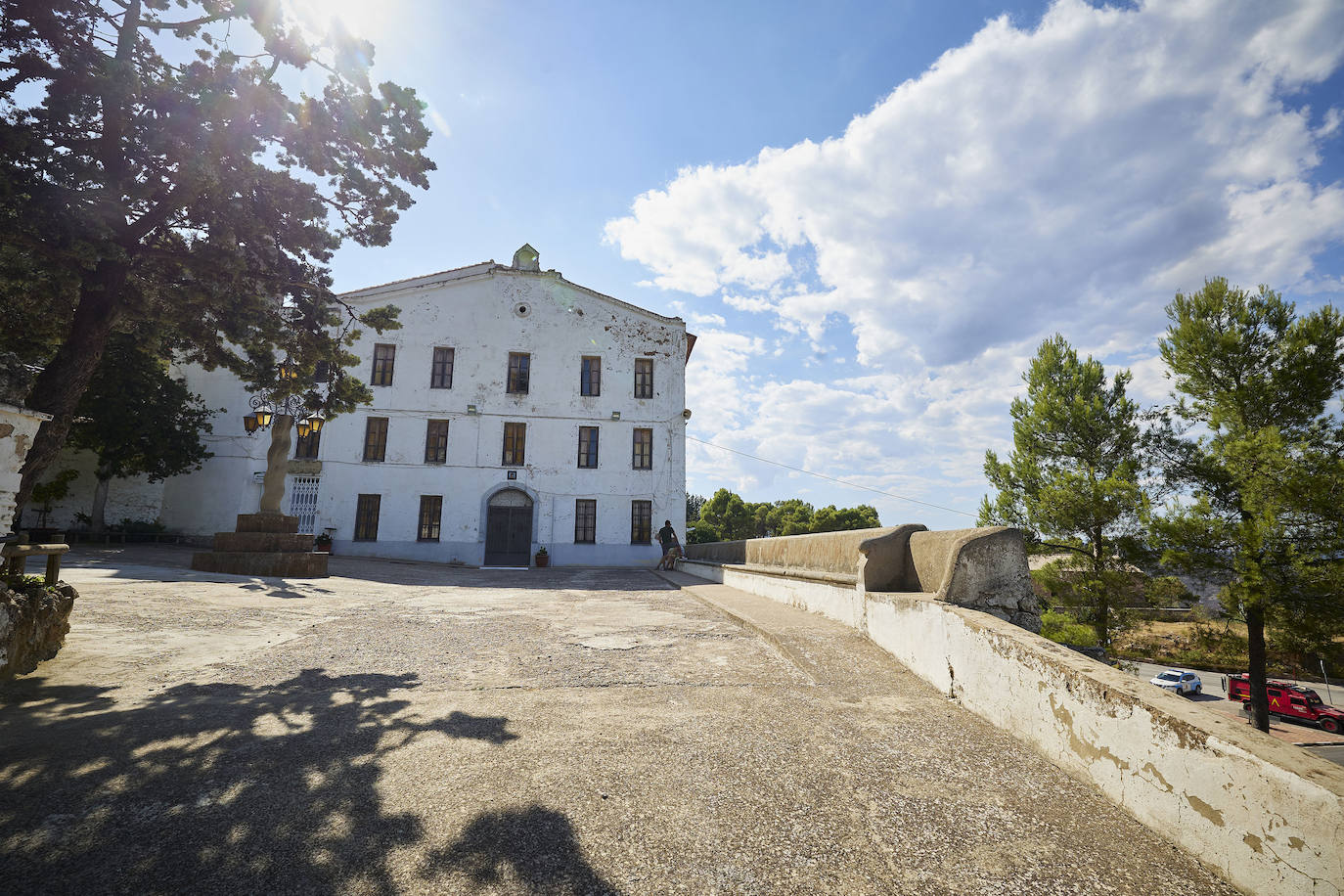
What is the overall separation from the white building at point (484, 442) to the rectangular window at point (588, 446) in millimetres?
77

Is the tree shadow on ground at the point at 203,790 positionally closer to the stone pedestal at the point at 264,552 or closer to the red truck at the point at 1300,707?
the stone pedestal at the point at 264,552

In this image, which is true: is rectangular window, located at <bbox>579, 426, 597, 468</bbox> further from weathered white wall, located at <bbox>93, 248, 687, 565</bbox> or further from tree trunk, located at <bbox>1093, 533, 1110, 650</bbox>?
tree trunk, located at <bbox>1093, 533, 1110, 650</bbox>

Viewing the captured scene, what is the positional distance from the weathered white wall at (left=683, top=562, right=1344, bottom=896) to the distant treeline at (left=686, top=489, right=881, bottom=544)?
44.5 metres

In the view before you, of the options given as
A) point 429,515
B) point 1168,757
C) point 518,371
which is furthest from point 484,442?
point 1168,757

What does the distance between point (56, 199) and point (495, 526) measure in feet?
54.2

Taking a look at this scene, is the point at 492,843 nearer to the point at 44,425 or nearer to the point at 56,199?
the point at 44,425

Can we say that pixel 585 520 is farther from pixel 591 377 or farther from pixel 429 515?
pixel 591 377

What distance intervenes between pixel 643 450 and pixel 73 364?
1692 centimetres

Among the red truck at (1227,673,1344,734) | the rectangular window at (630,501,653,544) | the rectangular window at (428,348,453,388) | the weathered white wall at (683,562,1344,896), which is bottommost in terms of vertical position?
the red truck at (1227,673,1344,734)

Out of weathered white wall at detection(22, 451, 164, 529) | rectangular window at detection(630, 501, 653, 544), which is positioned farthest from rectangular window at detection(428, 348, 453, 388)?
weathered white wall at detection(22, 451, 164, 529)

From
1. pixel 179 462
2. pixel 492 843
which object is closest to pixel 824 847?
pixel 492 843

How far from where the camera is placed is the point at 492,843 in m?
1.76

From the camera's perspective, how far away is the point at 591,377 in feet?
69.7

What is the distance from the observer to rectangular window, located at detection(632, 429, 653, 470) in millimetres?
20688
